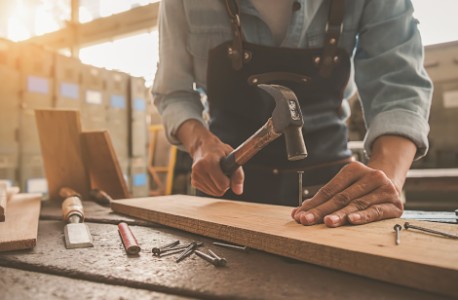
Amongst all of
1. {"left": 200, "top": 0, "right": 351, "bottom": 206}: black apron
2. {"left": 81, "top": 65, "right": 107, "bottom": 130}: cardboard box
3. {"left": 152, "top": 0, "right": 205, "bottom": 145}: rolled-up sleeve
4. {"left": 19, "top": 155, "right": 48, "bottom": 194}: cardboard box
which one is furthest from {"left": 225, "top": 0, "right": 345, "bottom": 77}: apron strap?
{"left": 81, "top": 65, "right": 107, "bottom": 130}: cardboard box

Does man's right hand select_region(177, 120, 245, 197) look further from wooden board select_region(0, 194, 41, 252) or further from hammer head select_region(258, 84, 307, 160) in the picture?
wooden board select_region(0, 194, 41, 252)

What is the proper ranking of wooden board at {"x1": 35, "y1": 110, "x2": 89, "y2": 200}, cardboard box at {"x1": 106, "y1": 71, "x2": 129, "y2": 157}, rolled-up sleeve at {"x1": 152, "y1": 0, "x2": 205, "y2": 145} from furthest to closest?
cardboard box at {"x1": 106, "y1": 71, "x2": 129, "y2": 157}
wooden board at {"x1": 35, "y1": 110, "x2": 89, "y2": 200}
rolled-up sleeve at {"x1": 152, "y1": 0, "x2": 205, "y2": 145}

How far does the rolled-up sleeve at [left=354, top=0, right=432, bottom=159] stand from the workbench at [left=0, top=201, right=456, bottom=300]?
0.69m

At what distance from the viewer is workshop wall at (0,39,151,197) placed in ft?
12.5

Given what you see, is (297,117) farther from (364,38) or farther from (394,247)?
(364,38)

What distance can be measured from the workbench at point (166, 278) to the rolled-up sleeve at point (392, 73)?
69cm

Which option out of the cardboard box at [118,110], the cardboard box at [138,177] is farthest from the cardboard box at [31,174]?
the cardboard box at [138,177]

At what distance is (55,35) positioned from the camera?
7.14m

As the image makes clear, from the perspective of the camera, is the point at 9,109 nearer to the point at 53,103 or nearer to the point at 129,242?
the point at 53,103

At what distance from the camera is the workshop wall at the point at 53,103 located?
3807mm

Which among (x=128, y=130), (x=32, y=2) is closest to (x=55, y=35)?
(x=32, y=2)

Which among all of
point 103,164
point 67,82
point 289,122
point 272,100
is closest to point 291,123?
A: point 289,122

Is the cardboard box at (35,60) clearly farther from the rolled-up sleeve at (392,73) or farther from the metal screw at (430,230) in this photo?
the metal screw at (430,230)

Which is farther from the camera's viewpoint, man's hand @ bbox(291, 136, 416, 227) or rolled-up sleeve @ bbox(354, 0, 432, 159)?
rolled-up sleeve @ bbox(354, 0, 432, 159)
